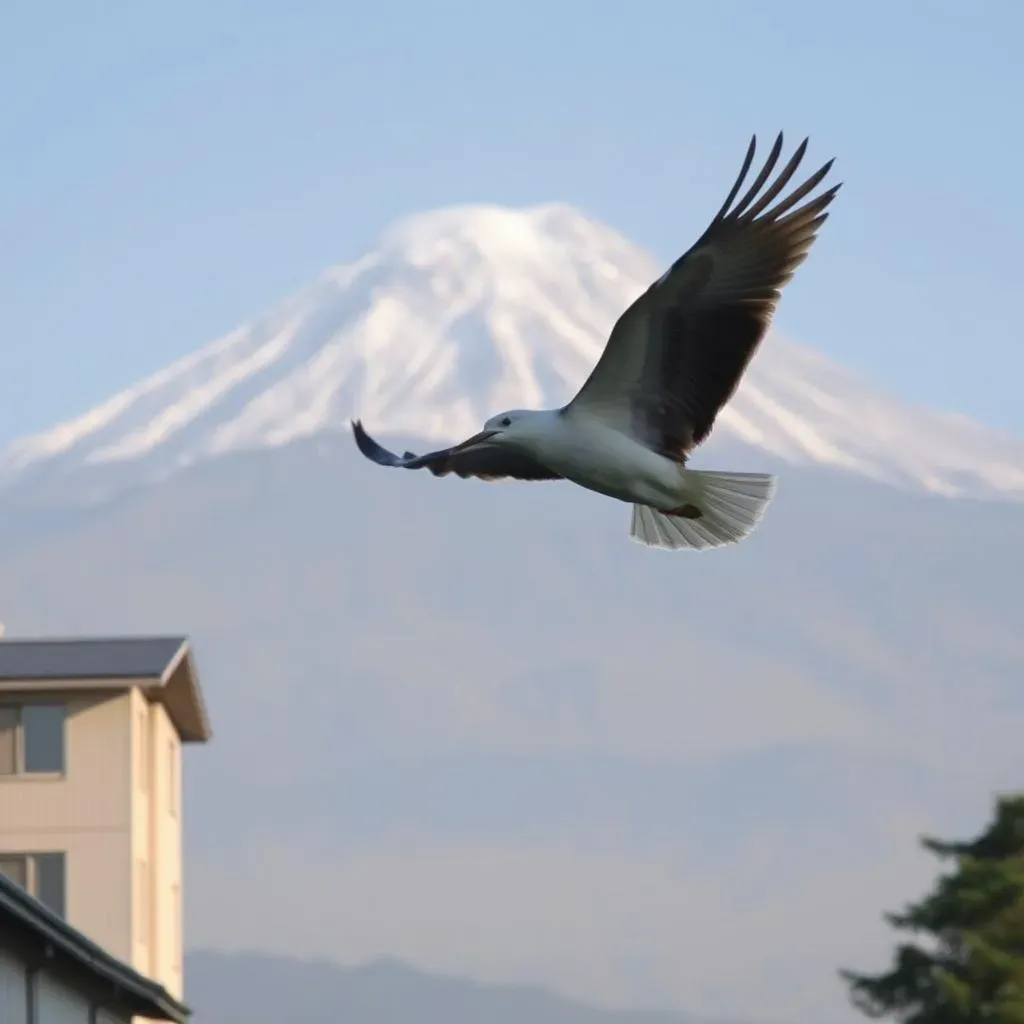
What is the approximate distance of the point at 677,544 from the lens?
51.8 ft

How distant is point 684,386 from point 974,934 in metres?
25.5

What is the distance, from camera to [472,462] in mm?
16484

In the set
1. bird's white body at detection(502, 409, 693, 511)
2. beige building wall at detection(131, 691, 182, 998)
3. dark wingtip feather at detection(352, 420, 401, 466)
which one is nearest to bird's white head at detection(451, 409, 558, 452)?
bird's white body at detection(502, 409, 693, 511)

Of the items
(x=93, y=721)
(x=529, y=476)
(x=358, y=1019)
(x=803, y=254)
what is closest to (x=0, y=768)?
(x=93, y=721)

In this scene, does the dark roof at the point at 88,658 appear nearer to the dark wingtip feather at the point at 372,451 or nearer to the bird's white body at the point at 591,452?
the dark wingtip feather at the point at 372,451

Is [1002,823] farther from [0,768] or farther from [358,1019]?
[358,1019]

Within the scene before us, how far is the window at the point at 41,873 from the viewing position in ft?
117

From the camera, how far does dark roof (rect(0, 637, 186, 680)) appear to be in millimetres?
35406

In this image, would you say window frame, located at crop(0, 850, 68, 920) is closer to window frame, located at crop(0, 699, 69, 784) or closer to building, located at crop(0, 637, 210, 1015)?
building, located at crop(0, 637, 210, 1015)

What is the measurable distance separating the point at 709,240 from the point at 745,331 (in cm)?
57

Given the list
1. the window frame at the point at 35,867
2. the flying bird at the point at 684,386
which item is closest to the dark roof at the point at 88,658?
the window frame at the point at 35,867

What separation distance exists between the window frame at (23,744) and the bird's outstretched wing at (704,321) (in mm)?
21071

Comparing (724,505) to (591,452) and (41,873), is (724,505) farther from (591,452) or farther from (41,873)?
(41,873)

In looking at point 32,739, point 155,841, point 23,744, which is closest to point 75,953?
point 23,744
